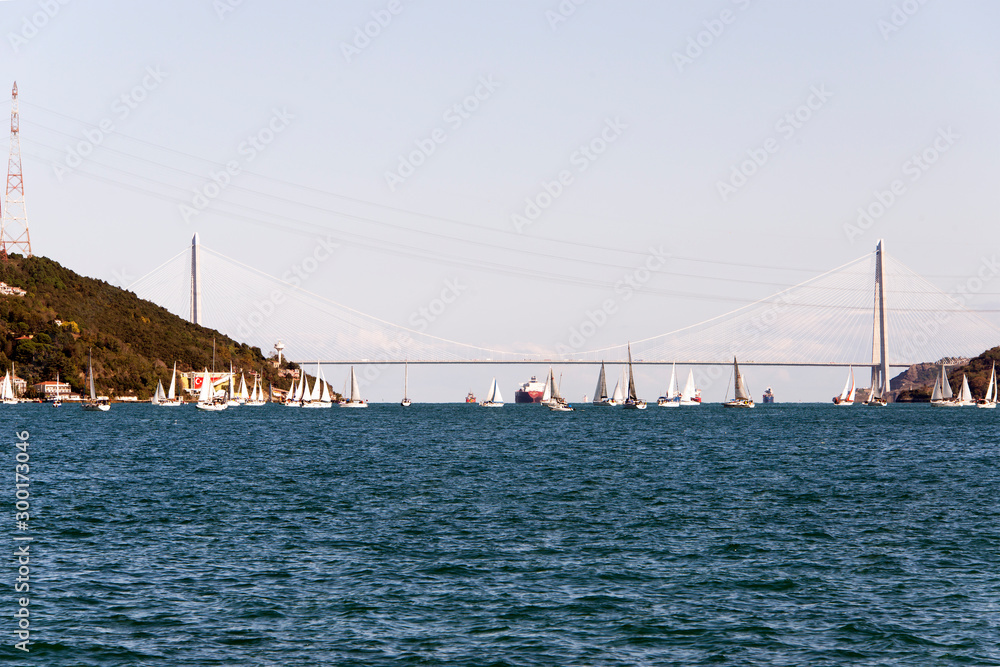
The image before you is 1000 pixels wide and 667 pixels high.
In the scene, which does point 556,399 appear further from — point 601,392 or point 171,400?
point 171,400

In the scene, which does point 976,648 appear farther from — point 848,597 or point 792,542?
point 792,542

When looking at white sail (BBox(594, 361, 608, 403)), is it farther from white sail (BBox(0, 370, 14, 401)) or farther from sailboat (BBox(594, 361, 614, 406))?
white sail (BBox(0, 370, 14, 401))

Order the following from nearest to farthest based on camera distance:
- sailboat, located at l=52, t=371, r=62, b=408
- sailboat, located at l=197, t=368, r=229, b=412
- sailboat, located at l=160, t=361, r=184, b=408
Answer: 1. sailboat, located at l=197, t=368, r=229, b=412
2. sailboat, located at l=52, t=371, r=62, b=408
3. sailboat, located at l=160, t=361, r=184, b=408

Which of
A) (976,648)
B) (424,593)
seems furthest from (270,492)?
(976,648)

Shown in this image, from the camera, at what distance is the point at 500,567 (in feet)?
80.7

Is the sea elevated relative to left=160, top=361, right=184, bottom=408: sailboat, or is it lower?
lower

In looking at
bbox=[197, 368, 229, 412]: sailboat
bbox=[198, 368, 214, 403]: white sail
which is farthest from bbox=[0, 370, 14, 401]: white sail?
bbox=[197, 368, 229, 412]: sailboat

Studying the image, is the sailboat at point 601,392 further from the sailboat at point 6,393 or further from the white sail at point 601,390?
the sailboat at point 6,393

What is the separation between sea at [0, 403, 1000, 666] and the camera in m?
18.1

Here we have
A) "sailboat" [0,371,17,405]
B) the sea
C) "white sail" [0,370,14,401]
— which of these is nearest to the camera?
the sea

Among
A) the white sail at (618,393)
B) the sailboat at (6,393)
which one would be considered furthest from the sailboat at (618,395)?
the sailboat at (6,393)

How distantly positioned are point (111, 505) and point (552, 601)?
69.1ft

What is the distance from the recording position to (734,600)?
21.5 metres

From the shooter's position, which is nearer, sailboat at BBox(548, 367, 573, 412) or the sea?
the sea
